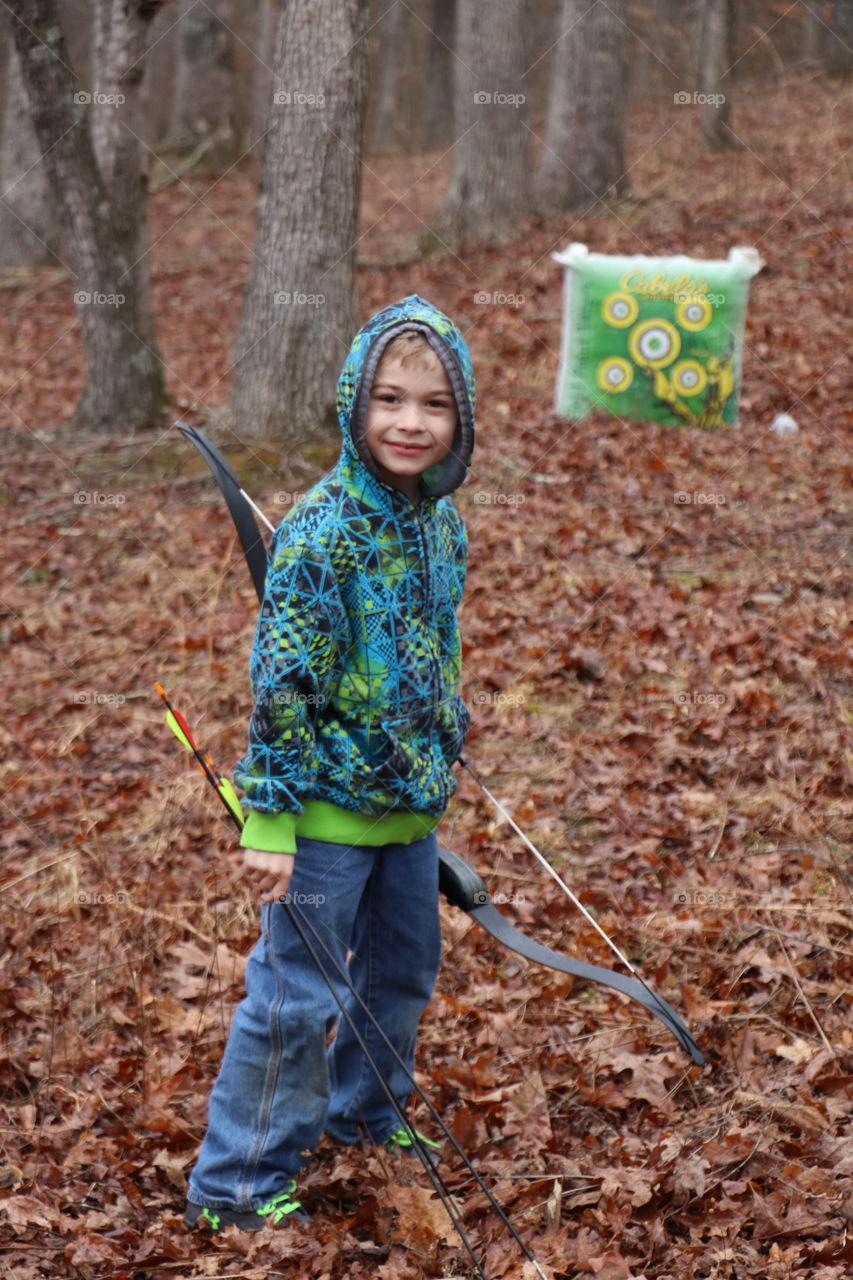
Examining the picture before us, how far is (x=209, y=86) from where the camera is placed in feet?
67.4

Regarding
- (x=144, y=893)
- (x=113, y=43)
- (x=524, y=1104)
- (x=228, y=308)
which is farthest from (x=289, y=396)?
(x=228, y=308)

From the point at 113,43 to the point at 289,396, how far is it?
124 inches

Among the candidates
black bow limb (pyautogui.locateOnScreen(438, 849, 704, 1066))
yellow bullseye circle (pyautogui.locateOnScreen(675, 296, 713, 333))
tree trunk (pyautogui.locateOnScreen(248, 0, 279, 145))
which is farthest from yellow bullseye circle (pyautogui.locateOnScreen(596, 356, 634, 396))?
tree trunk (pyautogui.locateOnScreen(248, 0, 279, 145))

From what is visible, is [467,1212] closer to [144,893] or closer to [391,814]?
[391,814]

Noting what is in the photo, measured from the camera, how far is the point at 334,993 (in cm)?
262

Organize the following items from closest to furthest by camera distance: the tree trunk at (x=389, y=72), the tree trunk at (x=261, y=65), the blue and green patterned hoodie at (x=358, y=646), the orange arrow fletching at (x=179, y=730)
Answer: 1. the blue and green patterned hoodie at (x=358, y=646)
2. the orange arrow fletching at (x=179, y=730)
3. the tree trunk at (x=261, y=65)
4. the tree trunk at (x=389, y=72)

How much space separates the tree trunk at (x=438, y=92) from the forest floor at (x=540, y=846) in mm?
16636

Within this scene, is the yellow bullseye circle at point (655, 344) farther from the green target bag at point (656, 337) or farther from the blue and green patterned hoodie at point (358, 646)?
the blue and green patterned hoodie at point (358, 646)

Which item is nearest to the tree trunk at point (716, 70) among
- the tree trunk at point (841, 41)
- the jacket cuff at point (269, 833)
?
the tree trunk at point (841, 41)

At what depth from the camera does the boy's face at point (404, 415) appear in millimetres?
2586

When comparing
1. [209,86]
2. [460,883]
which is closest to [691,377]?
[460,883]

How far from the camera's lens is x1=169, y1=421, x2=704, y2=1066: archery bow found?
272 centimetres

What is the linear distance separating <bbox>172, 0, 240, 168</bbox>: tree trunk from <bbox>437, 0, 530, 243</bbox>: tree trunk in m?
8.31

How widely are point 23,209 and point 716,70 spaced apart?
887 cm
